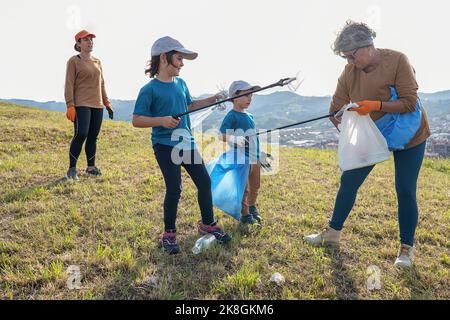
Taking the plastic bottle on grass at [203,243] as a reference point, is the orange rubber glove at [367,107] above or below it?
above

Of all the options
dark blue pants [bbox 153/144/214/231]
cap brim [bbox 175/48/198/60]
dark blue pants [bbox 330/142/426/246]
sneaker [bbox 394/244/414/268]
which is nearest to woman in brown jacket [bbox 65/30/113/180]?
dark blue pants [bbox 153/144/214/231]

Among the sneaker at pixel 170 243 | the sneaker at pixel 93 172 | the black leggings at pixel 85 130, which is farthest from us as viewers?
the sneaker at pixel 93 172

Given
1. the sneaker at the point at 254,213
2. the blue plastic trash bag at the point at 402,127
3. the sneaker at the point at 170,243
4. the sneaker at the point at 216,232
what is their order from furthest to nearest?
the sneaker at the point at 254,213 → the sneaker at the point at 216,232 → the sneaker at the point at 170,243 → the blue plastic trash bag at the point at 402,127

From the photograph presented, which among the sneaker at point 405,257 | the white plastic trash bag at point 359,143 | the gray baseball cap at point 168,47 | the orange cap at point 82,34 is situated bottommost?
the sneaker at point 405,257

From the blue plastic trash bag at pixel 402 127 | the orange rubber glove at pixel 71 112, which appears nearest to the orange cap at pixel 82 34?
the orange rubber glove at pixel 71 112

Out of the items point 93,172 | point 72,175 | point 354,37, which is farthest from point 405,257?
point 93,172

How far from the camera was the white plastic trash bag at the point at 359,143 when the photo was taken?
359 centimetres

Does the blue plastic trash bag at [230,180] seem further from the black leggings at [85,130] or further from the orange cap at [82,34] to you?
the orange cap at [82,34]

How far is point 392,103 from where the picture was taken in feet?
11.1

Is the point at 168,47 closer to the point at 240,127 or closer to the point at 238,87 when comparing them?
the point at 238,87

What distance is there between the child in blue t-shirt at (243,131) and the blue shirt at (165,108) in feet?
2.78

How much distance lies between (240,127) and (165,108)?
128 centimetres

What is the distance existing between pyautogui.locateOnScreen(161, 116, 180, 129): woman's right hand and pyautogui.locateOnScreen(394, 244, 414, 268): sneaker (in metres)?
2.75
